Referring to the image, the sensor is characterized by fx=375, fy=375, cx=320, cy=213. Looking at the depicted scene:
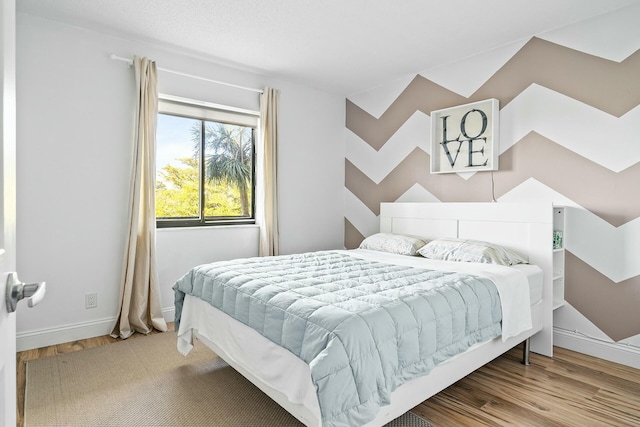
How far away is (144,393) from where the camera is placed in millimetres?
2195

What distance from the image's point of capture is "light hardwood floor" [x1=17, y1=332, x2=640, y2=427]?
196cm

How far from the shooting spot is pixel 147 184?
3.24 meters

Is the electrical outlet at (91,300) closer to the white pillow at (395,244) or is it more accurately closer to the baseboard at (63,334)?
the baseboard at (63,334)

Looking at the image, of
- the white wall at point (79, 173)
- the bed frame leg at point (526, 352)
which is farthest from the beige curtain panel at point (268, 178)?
the bed frame leg at point (526, 352)

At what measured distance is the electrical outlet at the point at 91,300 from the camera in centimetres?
307

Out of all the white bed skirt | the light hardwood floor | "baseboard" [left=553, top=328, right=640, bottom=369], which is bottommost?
the light hardwood floor

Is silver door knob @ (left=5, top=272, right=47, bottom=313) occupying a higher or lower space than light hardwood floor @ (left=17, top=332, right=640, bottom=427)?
higher

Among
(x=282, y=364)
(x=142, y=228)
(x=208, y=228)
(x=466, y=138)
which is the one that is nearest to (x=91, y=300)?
(x=142, y=228)

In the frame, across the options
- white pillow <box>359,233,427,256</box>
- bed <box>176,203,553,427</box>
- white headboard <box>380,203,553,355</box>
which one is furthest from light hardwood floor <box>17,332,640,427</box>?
white pillow <box>359,233,427,256</box>

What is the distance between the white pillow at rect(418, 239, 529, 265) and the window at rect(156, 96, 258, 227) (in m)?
2.00

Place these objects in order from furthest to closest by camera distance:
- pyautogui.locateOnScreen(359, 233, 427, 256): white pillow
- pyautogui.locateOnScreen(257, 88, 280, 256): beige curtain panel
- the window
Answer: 1. pyautogui.locateOnScreen(257, 88, 280, 256): beige curtain panel
2. the window
3. pyautogui.locateOnScreen(359, 233, 427, 256): white pillow

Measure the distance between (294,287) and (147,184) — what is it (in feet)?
6.27

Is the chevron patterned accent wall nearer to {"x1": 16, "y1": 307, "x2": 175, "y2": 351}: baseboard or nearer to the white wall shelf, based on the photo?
the white wall shelf

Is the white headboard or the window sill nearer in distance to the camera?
the white headboard
